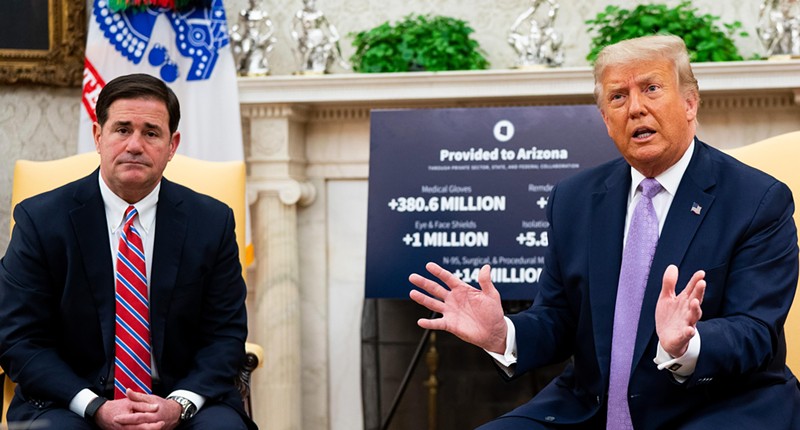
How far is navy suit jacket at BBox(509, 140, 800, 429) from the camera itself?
2.15 meters

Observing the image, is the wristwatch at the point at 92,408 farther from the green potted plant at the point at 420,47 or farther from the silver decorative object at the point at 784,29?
the silver decorative object at the point at 784,29

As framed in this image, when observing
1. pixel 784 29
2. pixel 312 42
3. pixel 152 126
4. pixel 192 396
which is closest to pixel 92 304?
pixel 192 396

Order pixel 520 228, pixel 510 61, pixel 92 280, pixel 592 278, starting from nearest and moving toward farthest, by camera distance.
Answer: pixel 592 278, pixel 92 280, pixel 520 228, pixel 510 61

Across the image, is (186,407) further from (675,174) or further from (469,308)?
(675,174)

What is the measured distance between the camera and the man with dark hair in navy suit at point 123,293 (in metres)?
2.65

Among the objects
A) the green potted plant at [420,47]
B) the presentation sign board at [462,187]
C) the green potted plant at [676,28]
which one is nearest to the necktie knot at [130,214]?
the presentation sign board at [462,187]

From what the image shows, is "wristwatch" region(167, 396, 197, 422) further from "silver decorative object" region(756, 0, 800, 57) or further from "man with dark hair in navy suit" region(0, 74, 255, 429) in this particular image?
"silver decorative object" region(756, 0, 800, 57)

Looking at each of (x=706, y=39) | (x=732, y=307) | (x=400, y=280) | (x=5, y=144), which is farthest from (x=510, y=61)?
(x=732, y=307)

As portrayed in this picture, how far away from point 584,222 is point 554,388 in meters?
0.40

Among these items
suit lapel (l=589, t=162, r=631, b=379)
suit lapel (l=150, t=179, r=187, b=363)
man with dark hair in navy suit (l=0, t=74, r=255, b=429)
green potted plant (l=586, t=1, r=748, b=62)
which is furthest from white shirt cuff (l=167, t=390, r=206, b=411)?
green potted plant (l=586, t=1, r=748, b=62)

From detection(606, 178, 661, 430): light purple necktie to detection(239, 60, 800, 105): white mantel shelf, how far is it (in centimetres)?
213

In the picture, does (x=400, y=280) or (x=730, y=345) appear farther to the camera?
(x=400, y=280)

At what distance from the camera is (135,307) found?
8.89 feet

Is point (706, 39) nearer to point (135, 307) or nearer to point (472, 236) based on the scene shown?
point (472, 236)
